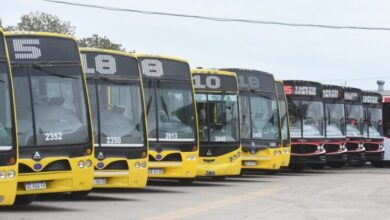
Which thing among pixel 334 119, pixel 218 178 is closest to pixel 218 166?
pixel 218 178

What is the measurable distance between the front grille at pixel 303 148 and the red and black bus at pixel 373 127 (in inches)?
228

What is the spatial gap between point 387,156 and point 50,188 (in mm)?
23038

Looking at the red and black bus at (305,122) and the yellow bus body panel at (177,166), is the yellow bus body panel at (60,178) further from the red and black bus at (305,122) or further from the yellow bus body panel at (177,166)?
the red and black bus at (305,122)

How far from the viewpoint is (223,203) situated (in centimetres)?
1558

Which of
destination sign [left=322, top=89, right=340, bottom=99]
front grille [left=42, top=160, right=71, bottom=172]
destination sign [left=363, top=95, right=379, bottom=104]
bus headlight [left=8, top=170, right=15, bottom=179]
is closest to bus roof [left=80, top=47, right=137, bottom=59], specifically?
front grille [left=42, top=160, right=71, bottom=172]

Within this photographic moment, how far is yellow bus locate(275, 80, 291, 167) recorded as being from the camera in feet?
81.2

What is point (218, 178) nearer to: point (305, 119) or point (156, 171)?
point (156, 171)

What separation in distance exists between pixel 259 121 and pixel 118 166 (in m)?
8.61

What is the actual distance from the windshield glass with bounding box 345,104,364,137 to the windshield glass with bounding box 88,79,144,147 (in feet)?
52.7

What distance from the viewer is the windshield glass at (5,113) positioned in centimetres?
1233

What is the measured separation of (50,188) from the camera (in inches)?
541

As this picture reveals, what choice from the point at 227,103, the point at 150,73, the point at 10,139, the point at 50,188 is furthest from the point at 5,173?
the point at 227,103

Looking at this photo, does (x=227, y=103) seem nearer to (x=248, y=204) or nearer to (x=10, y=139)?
(x=248, y=204)

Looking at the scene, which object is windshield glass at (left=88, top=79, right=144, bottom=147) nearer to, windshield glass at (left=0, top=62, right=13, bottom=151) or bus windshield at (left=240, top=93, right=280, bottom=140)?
windshield glass at (left=0, top=62, right=13, bottom=151)
